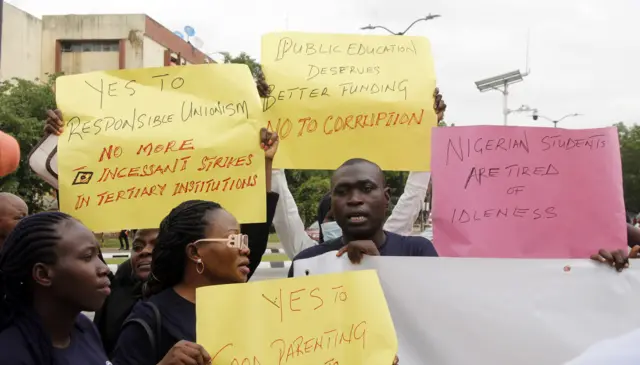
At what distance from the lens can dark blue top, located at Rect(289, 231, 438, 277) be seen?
8.79 feet

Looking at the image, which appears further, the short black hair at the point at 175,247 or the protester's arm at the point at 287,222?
the protester's arm at the point at 287,222

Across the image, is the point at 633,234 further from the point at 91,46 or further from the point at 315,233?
the point at 91,46

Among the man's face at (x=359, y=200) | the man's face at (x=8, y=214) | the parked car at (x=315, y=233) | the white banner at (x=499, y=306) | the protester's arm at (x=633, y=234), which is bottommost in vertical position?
the parked car at (x=315, y=233)

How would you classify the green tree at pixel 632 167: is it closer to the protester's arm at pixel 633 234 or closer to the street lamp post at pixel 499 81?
the street lamp post at pixel 499 81

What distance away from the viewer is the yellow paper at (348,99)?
128 inches

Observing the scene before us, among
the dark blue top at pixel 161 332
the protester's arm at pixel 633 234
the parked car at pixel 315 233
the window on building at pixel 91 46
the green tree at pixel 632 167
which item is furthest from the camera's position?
the green tree at pixel 632 167

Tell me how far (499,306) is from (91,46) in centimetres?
3977

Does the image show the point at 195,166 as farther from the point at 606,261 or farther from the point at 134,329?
the point at 606,261

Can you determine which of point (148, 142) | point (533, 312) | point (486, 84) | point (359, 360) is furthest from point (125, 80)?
point (486, 84)

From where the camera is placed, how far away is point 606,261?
2693 millimetres

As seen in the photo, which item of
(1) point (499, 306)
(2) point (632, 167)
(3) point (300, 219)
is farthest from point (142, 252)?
(2) point (632, 167)

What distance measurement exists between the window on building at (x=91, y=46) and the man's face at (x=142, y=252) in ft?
124

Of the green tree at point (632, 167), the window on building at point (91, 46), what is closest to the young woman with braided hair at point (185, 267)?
the window on building at point (91, 46)

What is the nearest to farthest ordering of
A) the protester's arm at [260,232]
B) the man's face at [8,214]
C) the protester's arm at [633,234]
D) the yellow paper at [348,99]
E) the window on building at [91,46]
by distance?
the protester's arm at [260,232], the man's face at [8,214], the protester's arm at [633,234], the yellow paper at [348,99], the window on building at [91,46]
